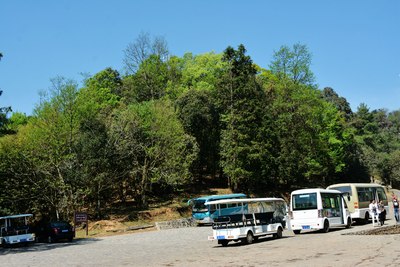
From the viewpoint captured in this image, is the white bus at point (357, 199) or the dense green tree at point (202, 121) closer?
the white bus at point (357, 199)

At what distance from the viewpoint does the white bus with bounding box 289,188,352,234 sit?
25.8 m

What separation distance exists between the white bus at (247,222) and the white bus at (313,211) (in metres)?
2.64

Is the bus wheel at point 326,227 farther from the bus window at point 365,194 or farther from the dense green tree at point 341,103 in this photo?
the dense green tree at point 341,103

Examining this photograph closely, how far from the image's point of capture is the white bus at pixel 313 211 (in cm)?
2577

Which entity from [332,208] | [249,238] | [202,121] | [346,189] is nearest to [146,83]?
[202,121]

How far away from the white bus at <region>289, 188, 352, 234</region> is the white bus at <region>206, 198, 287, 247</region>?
2.64 metres

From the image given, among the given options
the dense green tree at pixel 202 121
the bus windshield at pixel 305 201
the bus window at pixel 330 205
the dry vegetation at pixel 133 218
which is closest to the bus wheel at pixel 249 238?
the bus windshield at pixel 305 201

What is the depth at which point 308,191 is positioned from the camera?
87.1 ft

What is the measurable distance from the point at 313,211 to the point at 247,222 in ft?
20.3

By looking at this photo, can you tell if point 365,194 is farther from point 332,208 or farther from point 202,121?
point 202,121

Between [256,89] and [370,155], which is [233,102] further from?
[370,155]

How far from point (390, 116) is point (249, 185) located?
12647cm

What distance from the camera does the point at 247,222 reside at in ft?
70.8

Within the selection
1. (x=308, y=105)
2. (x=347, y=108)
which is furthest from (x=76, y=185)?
(x=347, y=108)
